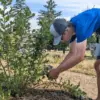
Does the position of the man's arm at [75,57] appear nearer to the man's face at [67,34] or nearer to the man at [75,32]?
the man at [75,32]

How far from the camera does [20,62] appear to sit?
536 centimetres

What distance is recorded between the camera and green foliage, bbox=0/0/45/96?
16.9ft

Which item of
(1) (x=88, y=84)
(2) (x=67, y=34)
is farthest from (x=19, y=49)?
(1) (x=88, y=84)

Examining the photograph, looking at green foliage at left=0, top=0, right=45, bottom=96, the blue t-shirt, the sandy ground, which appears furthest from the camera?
the sandy ground

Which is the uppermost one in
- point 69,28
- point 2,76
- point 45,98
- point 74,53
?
point 69,28

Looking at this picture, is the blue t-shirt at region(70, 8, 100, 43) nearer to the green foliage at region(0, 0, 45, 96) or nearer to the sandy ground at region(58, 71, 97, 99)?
the green foliage at region(0, 0, 45, 96)

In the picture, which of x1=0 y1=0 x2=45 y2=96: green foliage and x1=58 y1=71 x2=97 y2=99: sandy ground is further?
x1=58 y1=71 x2=97 y2=99: sandy ground

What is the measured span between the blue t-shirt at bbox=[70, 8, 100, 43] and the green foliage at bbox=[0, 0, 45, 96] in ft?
3.41

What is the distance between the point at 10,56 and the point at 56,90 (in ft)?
4.01

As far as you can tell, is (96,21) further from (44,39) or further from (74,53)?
(44,39)

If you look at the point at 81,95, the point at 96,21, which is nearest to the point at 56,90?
the point at 81,95

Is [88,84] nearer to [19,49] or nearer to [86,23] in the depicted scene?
[19,49]

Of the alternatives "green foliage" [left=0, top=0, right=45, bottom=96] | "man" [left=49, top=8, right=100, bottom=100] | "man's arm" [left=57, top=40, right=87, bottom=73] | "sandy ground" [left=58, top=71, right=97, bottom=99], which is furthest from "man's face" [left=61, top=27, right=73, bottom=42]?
"sandy ground" [left=58, top=71, right=97, bottom=99]

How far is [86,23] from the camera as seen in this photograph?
14.4 ft
